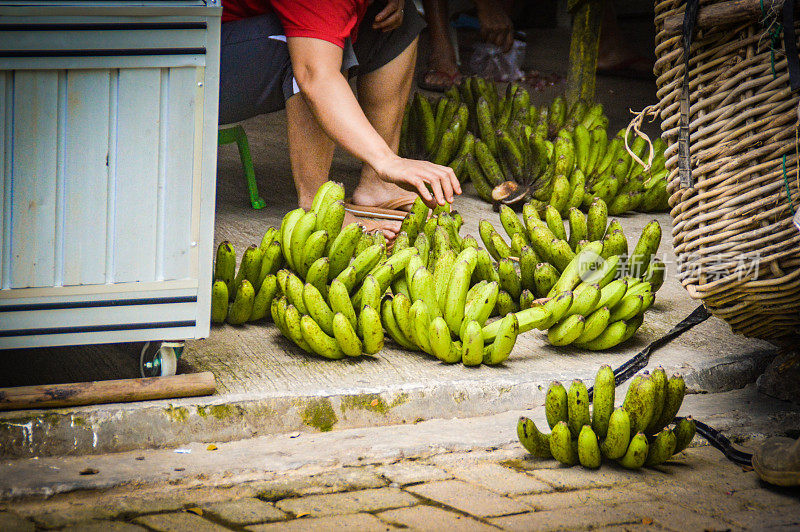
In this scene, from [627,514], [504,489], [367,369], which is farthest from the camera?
[367,369]

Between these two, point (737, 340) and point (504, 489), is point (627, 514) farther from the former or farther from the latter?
point (737, 340)

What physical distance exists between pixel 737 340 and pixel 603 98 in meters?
4.70

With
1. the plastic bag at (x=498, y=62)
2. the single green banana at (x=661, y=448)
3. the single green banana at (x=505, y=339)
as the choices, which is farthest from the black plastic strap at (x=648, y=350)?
the plastic bag at (x=498, y=62)

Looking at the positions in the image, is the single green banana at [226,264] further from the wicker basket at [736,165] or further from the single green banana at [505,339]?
the wicker basket at [736,165]

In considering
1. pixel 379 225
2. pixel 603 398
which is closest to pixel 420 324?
pixel 603 398

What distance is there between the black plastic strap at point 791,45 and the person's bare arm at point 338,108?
141cm

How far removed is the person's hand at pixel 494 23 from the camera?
6.65 metres

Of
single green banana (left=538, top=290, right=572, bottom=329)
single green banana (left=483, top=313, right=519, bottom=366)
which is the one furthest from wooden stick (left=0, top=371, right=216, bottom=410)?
single green banana (left=538, top=290, right=572, bottom=329)

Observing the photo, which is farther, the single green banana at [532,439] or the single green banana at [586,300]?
the single green banana at [586,300]

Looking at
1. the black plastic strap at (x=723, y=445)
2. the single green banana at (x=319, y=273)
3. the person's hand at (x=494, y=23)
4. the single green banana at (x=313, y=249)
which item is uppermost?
the person's hand at (x=494, y=23)

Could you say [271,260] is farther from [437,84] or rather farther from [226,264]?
[437,84]

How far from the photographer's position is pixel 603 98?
741 cm

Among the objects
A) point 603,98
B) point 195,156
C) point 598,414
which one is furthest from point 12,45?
point 603,98

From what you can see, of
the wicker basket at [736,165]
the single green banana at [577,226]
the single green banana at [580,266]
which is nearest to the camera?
the wicker basket at [736,165]
